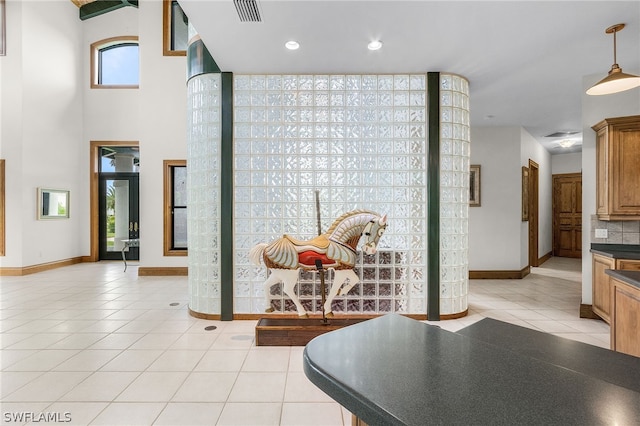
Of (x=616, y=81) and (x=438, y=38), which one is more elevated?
(x=438, y=38)

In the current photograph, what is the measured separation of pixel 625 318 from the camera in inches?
77.0

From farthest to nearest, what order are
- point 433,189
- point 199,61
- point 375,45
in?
point 199,61 → point 433,189 → point 375,45

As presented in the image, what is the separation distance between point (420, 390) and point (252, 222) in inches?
123

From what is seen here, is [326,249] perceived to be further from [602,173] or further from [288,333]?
[602,173]

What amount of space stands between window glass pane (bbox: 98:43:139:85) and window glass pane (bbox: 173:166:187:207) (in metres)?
2.92

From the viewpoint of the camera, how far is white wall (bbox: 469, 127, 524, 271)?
5.76 metres

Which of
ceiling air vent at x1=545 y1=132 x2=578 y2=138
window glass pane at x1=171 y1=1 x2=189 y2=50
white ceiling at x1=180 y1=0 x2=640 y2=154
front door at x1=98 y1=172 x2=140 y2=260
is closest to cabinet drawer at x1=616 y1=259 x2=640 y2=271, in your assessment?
white ceiling at x1=180 y1=0 x2=640 y2=154

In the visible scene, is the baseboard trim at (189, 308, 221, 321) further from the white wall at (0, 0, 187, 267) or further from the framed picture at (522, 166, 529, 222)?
the framed picture at (522, 166, 529, 222)

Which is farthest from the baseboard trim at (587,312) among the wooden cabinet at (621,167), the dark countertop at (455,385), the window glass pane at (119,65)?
the window glass pane at (119,65)

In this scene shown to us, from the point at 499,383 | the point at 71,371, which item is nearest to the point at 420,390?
the point at 499,383

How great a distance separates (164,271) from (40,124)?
3.98 m

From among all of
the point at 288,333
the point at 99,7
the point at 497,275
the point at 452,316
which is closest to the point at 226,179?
the point at 288,333

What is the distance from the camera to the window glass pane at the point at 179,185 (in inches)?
251

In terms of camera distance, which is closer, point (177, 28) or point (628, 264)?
point (628, 264)
